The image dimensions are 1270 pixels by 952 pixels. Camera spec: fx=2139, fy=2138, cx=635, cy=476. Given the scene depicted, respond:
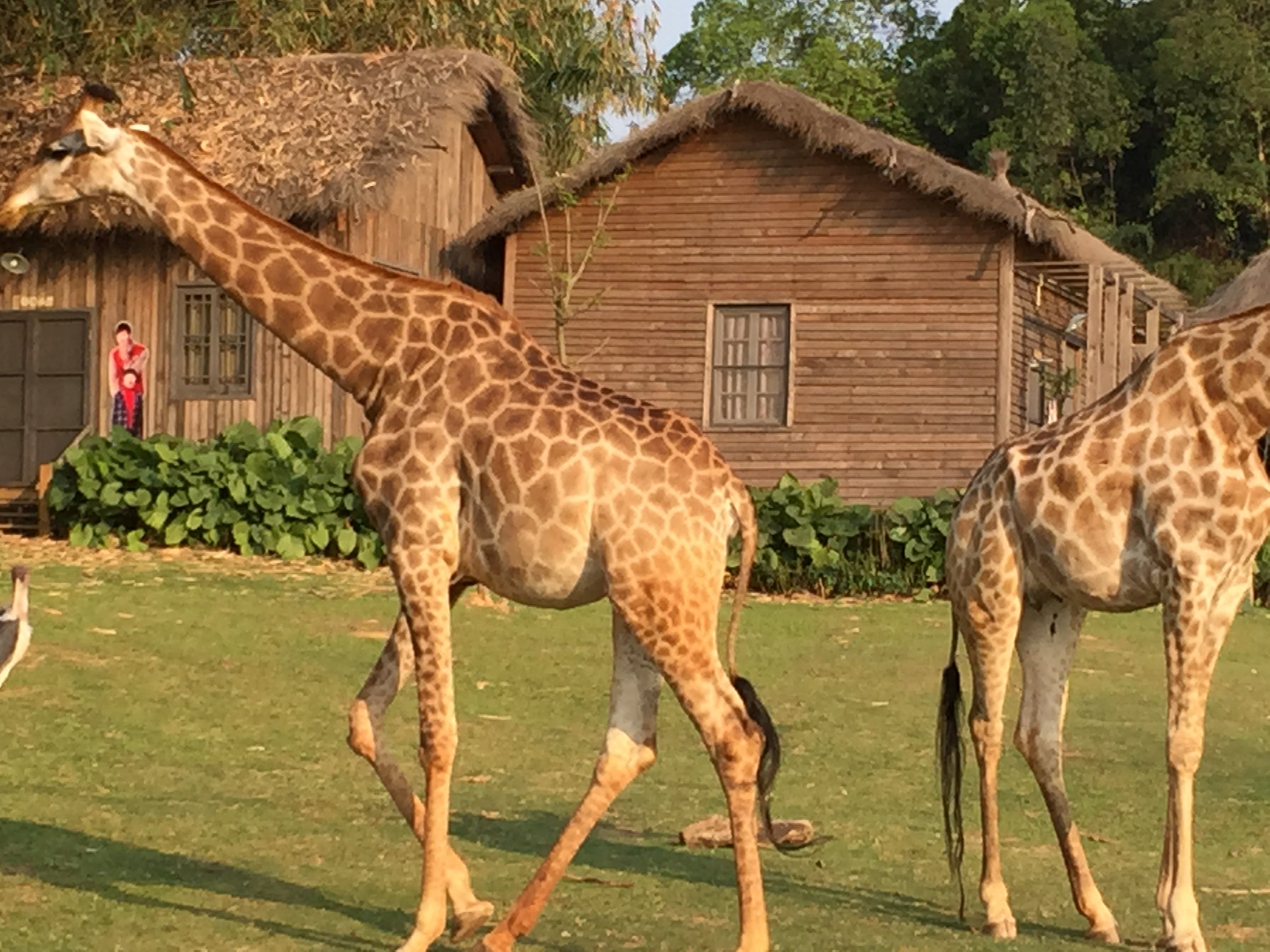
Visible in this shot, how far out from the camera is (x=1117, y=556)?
8.66 metres

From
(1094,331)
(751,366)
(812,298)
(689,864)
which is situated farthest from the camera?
(751,366)

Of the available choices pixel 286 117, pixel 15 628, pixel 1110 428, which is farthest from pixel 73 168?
pixel 286 117

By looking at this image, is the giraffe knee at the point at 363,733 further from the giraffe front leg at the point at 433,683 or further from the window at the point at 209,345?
the window at the point at 209,345

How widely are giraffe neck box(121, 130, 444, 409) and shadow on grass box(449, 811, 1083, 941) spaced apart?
2468 mm

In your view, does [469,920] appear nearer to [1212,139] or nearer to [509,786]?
[509,786]

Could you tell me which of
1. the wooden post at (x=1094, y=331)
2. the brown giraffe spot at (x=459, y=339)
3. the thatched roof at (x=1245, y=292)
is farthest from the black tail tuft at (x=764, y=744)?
the thatched roof at (x=1245, y=292)

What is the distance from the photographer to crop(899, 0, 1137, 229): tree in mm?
51125

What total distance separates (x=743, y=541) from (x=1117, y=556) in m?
1.58

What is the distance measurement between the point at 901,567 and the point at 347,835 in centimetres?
1391

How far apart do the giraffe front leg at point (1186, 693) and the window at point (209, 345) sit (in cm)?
1840

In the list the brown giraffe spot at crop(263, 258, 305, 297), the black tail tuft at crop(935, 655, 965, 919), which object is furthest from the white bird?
the black tail tuft at crop(935, 655, 965, 919)

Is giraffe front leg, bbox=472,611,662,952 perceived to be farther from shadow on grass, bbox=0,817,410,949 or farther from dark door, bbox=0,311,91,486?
dark door, bbox=0,311,91,486

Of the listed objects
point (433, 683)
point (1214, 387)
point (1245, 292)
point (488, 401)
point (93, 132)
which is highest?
point (1245, 292)

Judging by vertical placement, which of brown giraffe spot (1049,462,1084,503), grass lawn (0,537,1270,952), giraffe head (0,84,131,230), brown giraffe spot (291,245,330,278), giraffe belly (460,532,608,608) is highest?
giraffe head (0,84,131,230)
